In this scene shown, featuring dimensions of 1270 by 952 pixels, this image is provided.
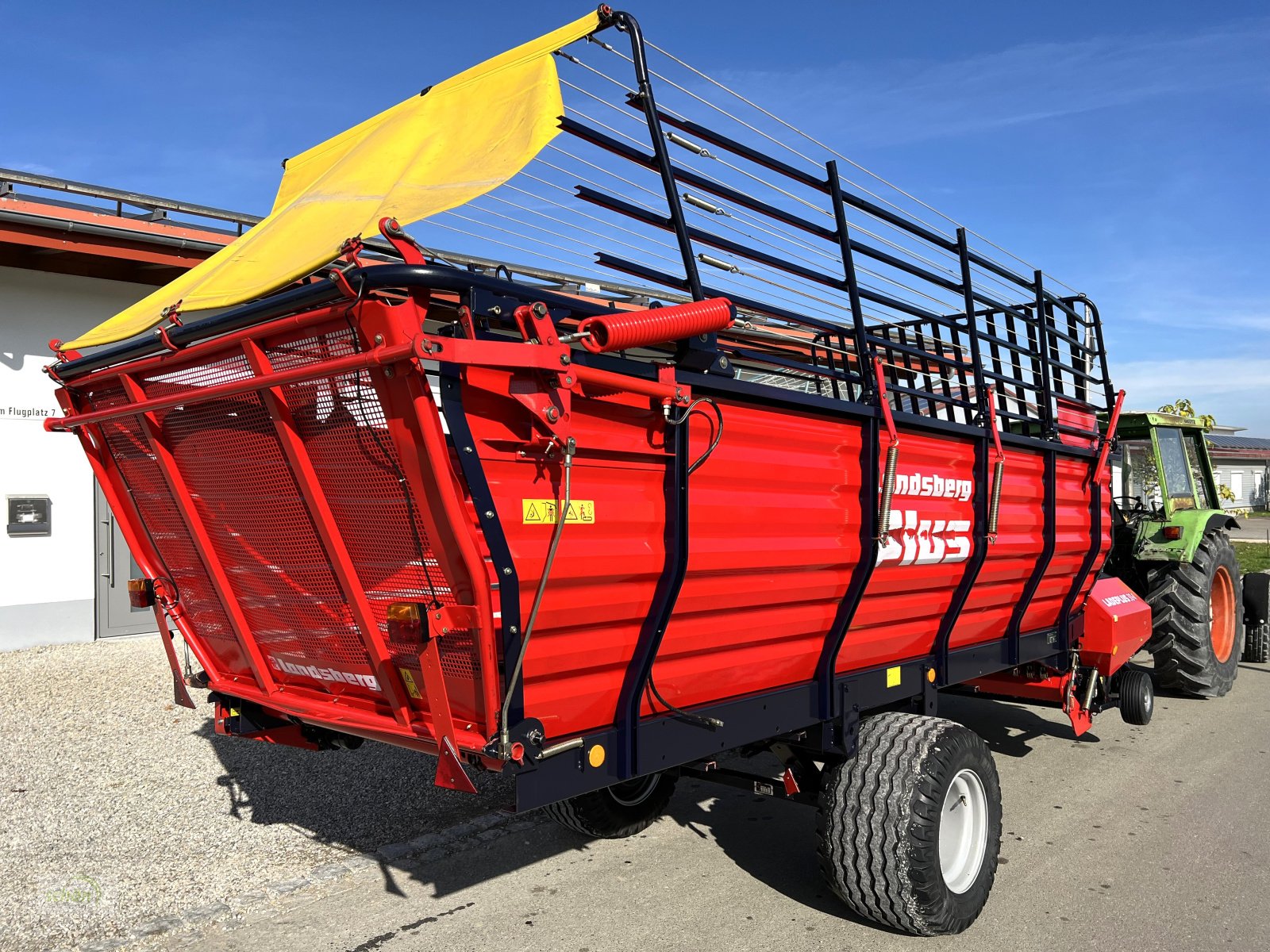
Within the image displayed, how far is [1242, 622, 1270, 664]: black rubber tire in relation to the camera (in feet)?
30.7

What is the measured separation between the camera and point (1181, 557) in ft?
24.7

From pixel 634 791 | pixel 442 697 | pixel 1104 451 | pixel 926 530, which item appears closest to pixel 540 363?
pixel 442 697

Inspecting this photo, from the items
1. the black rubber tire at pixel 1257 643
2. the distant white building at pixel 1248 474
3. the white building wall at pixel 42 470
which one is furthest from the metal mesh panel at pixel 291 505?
the distant white building at pixel 1248 474

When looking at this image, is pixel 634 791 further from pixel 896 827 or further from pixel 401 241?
pixel 401 241

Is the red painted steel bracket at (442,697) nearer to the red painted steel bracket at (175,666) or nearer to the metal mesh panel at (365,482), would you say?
the metal mesh panel at (365,482)

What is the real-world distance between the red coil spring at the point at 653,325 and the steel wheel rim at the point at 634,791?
110 inches

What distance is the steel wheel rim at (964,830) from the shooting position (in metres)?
3.88

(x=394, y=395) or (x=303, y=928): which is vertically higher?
(x=394, y=395)

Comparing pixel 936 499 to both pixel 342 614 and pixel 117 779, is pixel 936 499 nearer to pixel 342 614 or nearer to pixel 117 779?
pixel 342 614

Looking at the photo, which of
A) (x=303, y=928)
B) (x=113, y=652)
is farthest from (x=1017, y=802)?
(x=113, y=652)

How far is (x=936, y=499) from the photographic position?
161 inches

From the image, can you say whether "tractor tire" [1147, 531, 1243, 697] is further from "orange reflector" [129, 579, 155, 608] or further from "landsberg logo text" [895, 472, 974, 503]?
"orange reflector" [129, 579, 155, 608]

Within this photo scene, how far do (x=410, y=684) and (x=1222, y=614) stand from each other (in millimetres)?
8376

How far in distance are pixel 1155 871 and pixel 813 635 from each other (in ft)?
7.58
